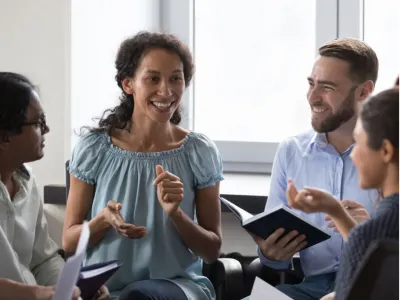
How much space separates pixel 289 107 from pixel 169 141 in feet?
Answer: 3.22

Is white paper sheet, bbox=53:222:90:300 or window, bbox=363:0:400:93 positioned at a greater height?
window, bbox=363:0:400:93

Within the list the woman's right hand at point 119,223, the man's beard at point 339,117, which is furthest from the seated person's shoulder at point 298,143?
the woman's right hand at point 119,223

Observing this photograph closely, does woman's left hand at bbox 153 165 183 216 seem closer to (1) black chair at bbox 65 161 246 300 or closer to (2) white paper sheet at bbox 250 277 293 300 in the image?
(1) black chair at bbox 65 161 246 300

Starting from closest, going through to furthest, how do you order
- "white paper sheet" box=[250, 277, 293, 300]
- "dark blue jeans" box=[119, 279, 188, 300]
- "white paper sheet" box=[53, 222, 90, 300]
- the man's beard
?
"white paper sheet" box=[53, 222, 90, 300] < "white paper sheet" box=[250, 277, 293, 300] < "dark blue jeans" box=[119, 279, 188, 300] < the man's beard

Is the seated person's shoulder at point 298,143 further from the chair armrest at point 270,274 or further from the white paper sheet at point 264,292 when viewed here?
the white paper sheet at point 264,292

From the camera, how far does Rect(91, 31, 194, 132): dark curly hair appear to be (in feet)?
8.61

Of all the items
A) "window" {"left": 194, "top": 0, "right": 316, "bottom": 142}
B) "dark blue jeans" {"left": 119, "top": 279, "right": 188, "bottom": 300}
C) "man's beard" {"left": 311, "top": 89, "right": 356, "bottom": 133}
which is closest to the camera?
"dark blue jeans" {"left": 119, "top": 279, "right": 188, "bottom": 300}

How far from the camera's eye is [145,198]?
2570mm

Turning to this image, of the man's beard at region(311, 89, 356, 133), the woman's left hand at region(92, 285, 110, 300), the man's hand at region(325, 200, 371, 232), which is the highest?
the man's beard at region(311, 89, 356, 133)

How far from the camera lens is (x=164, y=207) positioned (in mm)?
2404

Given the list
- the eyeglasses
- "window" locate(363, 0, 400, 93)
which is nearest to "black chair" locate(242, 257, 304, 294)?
the eyeglasses

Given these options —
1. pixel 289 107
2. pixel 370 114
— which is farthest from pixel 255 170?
pixel 370 114

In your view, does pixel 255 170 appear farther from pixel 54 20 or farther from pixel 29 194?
pixel 29 194

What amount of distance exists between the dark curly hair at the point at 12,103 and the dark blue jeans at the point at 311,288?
2.74ft
